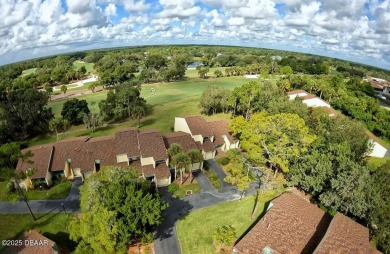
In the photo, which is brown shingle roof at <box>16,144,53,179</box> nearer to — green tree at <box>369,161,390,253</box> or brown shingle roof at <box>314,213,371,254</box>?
brown shingle roof at <box>314,213,371,254</box>

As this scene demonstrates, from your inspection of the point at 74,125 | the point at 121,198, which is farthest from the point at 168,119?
the point at 121,198

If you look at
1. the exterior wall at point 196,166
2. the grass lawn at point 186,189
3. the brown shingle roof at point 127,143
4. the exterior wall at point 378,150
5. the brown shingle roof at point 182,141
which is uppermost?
the brown shingle roof at point 127,143

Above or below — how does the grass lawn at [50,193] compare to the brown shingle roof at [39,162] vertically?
below

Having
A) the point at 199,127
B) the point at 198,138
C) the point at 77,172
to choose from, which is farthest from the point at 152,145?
the point at 77,172

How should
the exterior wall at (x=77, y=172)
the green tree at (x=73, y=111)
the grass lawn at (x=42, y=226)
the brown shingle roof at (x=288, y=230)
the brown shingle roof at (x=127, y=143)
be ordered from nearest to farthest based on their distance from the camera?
the brown shingle roof at (x=288, y=230), the grass lawn at (x=42, y=226), the brown shingle roof at (x=127, y=143), the exterior wall at (x=77, y=172), the green tree at (x=73, y=111)

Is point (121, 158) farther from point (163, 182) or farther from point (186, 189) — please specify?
point (186, 189)

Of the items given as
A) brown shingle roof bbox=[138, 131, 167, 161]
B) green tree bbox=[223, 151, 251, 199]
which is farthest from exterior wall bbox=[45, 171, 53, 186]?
green tree bbox=[223, 151, 251, 199]

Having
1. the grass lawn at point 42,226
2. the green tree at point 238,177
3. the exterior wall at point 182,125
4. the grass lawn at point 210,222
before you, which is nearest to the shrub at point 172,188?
the grass lawn at point 210,222

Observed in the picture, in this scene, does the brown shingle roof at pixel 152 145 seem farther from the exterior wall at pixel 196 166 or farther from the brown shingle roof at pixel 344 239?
the brown shingle roof at pixel 344 239
